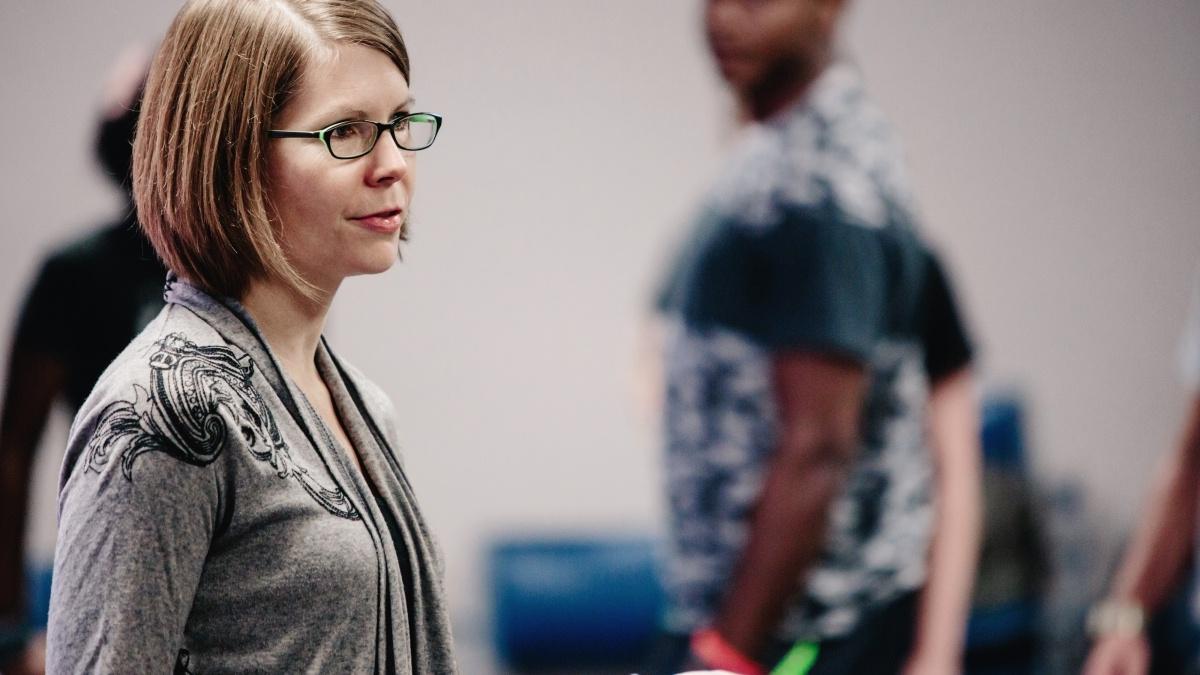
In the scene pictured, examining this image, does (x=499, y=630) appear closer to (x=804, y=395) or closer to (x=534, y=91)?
(x=804, y=395)

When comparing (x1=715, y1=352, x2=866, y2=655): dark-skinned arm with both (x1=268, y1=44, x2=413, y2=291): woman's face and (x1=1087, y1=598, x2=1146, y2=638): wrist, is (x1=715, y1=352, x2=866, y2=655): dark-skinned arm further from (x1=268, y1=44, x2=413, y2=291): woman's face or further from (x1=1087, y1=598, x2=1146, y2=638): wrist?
(x1=268, y1=44, x2=413, y2=291): woman's face

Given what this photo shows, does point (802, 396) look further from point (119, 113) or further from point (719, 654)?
A: point (119, 113)

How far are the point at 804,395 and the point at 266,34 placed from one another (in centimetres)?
156

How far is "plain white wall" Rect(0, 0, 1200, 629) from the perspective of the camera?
2.56 metres

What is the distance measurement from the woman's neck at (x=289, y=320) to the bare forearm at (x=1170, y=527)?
2309 mm

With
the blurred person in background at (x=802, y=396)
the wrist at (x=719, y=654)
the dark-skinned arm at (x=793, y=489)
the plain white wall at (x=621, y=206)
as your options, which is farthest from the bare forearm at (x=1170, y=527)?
the wrist at (x=719, y=654)

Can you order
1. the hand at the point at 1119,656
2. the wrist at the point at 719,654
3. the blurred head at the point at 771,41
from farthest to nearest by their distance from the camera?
the hand at the point at 1119,656 → the blurred head at the point at 771,41 → the wrist at the point at 719,654

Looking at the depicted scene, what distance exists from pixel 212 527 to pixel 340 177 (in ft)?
0.85

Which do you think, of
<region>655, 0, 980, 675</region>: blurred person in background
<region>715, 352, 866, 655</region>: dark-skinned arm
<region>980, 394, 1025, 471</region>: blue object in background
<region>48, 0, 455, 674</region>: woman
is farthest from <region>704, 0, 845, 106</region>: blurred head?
<region>48, 0, 455, 674</region>: woman

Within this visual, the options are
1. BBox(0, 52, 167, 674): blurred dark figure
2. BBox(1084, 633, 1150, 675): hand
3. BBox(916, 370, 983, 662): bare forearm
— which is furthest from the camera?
BBox(1084, 633, 1150, 675): hand

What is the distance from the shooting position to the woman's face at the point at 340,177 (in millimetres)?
859

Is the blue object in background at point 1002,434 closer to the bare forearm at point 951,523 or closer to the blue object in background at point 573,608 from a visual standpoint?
the bare forearm at point 951,523

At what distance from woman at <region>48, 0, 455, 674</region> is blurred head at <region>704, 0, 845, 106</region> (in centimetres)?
155

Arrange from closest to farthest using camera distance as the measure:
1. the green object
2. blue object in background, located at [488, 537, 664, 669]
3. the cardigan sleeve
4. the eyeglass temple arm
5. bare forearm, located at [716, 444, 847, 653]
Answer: the cardigan sleeve → the eyeglass temple arm → the green object → bare forearm, located at [716, 444, 847, 653] → blue object in background, located at [488, 537, 664, 669]
